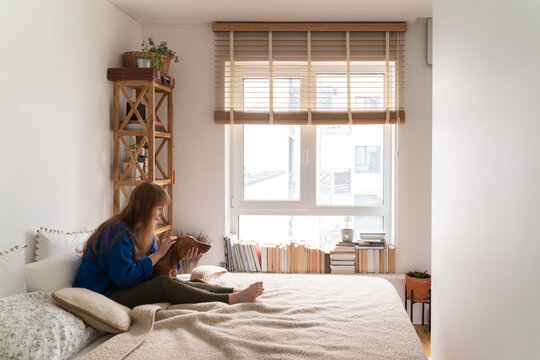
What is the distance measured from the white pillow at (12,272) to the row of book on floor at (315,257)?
194 centimetres

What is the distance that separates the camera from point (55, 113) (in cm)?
280

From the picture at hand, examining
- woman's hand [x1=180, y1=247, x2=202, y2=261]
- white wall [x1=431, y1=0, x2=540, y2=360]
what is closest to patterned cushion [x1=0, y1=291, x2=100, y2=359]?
woman's hand [x1=180, y1=247, x2=202, y2=261]

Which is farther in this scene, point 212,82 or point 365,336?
point 212,82

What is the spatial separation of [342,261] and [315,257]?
0.23 m

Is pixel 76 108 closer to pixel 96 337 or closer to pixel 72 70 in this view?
pixel 72 70

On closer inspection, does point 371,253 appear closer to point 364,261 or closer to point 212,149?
point 364,261

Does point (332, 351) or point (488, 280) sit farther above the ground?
point (488, 280)

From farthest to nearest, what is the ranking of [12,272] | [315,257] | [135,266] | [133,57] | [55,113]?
[315,257], [133,57], [55,113], [135,266], [12,272]

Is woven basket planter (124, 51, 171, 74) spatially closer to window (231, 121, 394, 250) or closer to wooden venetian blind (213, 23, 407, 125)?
wooden venetian blind (213, 23, 407, 125)

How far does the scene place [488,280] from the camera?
6.21ft

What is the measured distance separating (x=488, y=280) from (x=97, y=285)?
178 cm

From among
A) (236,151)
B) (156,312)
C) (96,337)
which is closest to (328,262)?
(236,151)

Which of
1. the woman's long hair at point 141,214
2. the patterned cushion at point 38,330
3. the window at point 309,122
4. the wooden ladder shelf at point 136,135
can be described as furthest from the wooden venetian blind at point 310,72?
the patterned cushion at point 38,330

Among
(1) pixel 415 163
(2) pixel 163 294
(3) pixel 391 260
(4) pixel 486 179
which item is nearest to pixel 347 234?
(3) pixel 391 260
